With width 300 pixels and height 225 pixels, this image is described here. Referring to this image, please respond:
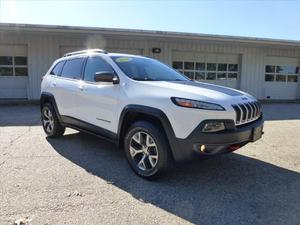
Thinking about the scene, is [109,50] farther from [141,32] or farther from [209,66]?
[209,66]

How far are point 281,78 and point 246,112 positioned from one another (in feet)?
53.2

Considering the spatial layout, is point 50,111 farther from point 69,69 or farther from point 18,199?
point 18,199

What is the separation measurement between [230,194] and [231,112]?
3.49ft

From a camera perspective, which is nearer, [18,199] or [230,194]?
[18,199]

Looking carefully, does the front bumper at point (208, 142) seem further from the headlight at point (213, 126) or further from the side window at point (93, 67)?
the side window at point (93, 67)

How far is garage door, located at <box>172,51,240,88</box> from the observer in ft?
52.3

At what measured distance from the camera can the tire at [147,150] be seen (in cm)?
371

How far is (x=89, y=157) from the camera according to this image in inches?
199

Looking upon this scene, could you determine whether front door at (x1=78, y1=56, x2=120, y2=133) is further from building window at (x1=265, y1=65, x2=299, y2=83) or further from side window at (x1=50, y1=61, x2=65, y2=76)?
building window at (x1=265, y1=65, x2=299, y2=83)

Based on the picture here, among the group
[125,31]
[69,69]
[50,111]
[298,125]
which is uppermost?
[125,31]

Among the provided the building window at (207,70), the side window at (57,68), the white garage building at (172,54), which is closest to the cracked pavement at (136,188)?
the side window at (57,68)

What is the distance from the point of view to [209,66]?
1652 cm

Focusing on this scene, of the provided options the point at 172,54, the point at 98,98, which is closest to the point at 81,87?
the point at 98,98

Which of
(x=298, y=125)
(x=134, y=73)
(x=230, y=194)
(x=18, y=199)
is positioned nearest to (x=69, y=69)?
(x=134, y=73)
